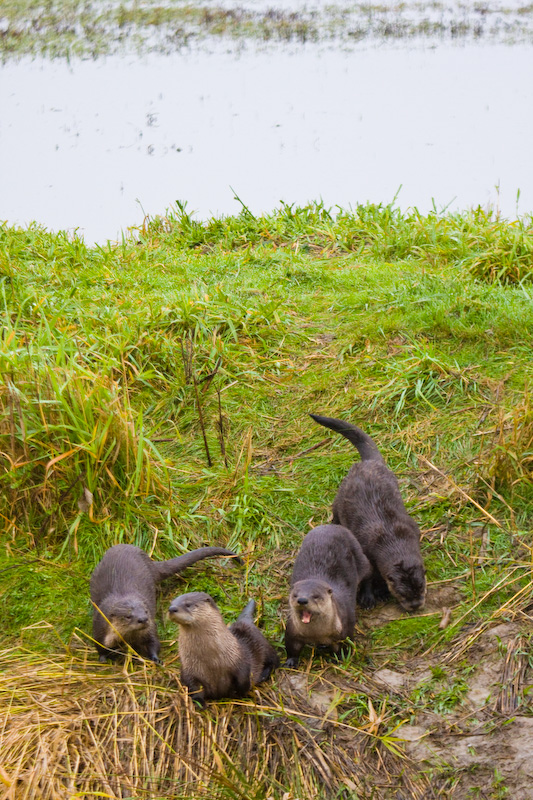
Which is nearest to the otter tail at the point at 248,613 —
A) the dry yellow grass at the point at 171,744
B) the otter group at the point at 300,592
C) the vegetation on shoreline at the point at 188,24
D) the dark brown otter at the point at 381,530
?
the otter group at the point at 300,592

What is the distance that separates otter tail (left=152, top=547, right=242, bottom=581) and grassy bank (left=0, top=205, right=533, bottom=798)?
4.2 inches

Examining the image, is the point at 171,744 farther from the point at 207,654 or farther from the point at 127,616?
the point at 127,616

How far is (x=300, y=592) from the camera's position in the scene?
8.99 ft

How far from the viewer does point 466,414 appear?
4.01 m

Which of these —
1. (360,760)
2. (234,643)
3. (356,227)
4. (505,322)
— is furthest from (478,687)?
(356,227)

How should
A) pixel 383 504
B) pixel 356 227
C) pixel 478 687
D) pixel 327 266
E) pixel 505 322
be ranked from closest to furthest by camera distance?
pixel 478 687 < pixel 383 504 < pixel 505 322 < pixel 327 266 < pixel 356 227

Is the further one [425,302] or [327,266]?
[327,266]

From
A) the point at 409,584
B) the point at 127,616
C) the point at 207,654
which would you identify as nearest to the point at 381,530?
the point at 409,584

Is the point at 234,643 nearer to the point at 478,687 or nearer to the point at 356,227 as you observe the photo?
the point at 478,687

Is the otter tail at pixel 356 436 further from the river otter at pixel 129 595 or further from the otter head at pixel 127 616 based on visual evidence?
the otter head at pixel 127 616

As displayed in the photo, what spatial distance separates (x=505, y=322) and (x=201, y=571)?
8.07ft

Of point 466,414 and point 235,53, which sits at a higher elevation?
point 235,53

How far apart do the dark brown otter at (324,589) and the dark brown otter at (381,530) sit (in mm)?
83

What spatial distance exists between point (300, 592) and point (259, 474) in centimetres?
120
